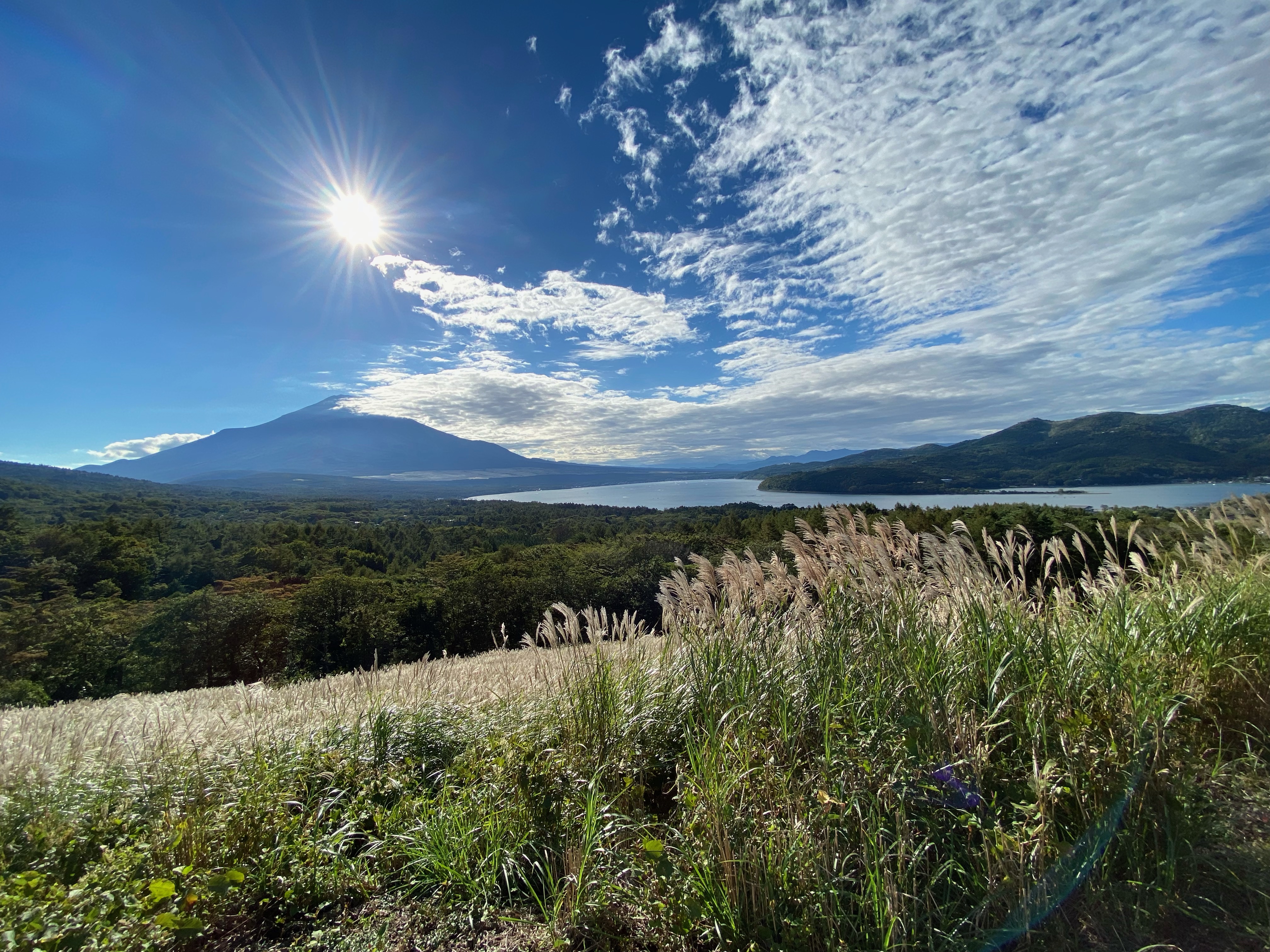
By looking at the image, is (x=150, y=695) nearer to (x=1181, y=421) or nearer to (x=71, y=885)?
(x=71, y=885)

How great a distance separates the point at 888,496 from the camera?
6625 cm

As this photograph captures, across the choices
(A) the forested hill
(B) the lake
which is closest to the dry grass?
(B) the lake

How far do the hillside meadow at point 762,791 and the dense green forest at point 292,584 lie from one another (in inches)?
75.2

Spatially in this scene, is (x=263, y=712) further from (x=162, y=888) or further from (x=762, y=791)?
(x=762, y=791)

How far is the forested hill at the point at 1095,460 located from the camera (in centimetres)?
6228

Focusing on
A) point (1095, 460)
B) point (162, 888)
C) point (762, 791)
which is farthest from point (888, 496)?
point (162, 888)

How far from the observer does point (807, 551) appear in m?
Result: 4.27

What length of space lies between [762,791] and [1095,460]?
98.9m

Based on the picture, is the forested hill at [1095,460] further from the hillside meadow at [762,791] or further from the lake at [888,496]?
the hillside meadow at [762,791]

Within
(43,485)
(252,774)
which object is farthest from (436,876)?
(43,485)

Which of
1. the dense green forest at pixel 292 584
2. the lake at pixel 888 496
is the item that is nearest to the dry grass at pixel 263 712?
the dense green forest at pixel 292 584

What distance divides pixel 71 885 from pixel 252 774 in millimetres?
856

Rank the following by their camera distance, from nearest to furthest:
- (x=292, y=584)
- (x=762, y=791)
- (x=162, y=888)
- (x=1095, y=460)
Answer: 1. (x=162, y=888)
2. (x=762, y=791)
3. (x=292, y=584)
4. (x=1095, y=460)

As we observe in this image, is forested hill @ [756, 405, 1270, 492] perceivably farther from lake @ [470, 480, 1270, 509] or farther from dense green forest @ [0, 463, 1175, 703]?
dense green forest @ [0, 463, 1175, 703]
